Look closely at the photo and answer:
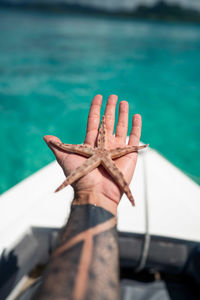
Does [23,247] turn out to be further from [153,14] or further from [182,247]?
[153,14]

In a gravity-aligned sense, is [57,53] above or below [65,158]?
above

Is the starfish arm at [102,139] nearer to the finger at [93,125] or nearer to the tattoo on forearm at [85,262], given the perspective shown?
the finger at [93,125]

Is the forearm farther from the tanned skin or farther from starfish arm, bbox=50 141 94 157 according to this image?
starfish arm, bbox=50 141 94 157

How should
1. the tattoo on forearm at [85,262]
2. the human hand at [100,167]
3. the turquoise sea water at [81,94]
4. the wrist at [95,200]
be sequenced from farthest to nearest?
1. the turquoise sea water at [81,94]
2. the human hand at [100,167]
3. the wrist at [95,200]
4. the tattoo on forearm at [85,262]

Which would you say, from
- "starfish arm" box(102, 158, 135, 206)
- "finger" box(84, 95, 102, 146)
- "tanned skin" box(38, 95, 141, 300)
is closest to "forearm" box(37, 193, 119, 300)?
"tanned skin" box(38, 95, 141, 300)

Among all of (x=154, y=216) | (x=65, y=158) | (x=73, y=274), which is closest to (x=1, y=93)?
(x=65, y=158)

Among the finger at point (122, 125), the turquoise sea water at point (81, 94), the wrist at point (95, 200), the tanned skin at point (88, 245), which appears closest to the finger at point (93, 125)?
the finger at point (122, 125)
